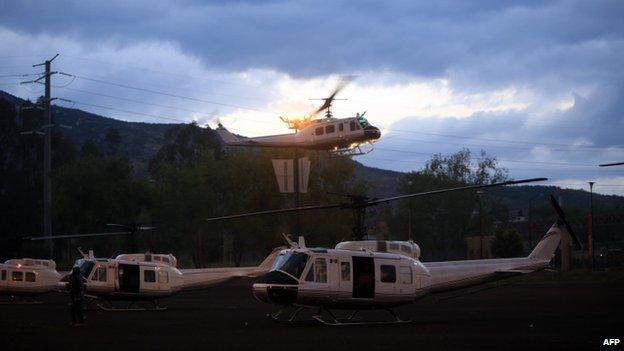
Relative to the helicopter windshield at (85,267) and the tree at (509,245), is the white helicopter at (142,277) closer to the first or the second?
the helicopter windshield at (85,267)

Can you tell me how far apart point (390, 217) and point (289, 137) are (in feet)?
194

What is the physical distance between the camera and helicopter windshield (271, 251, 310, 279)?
23.2 metres

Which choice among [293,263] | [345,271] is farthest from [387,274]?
[293,263]

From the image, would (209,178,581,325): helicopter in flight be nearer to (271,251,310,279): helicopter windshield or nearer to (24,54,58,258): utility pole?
(271,251,310,279): helicopter windshield

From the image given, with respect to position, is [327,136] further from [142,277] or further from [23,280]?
[23,280]

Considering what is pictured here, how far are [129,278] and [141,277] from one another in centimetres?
45

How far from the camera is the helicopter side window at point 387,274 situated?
2436 cm

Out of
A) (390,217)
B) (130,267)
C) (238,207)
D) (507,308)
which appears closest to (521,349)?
(507,308)

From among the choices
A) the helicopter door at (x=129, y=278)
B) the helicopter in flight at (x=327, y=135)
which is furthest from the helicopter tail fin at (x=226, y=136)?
the helicopter door at (x=129, y=278)

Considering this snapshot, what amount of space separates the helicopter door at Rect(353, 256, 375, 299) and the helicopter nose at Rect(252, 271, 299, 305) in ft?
6.06

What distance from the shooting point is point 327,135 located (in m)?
46.3

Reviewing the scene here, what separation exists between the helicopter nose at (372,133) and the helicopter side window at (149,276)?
638 inches

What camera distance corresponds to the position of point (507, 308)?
29.1 m
